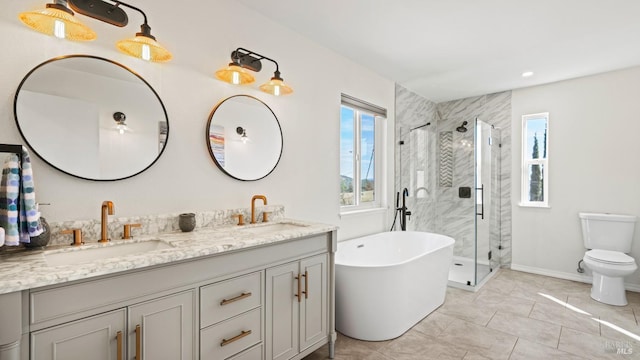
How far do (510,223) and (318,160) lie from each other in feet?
10.7

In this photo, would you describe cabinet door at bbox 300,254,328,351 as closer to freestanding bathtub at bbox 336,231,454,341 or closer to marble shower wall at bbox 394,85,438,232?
freestanding bathtub at bbox 336,231,454,341

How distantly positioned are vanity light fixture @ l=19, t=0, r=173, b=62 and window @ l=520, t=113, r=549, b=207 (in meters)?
4.60

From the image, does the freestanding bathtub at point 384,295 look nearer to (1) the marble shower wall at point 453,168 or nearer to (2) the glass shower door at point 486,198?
(2) the glass shower door at point 486,198

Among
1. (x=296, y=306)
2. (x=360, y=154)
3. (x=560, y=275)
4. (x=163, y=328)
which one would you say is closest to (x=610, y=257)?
(x=560, y=275)

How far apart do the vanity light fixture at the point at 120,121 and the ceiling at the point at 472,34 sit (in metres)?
1.25

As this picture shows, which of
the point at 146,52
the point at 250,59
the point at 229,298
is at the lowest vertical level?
the point at 229,298

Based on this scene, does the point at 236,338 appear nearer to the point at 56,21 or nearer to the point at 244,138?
the point at 244,138

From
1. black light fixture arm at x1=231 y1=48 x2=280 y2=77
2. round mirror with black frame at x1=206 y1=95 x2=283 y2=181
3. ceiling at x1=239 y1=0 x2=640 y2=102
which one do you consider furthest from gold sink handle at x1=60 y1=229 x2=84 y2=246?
ceiling at x1=239 y1=0 x2=640 y2=102

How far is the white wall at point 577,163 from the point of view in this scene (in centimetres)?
363

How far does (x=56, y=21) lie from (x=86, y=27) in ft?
0.36

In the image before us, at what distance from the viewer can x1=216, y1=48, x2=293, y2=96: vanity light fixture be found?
2.09 meters

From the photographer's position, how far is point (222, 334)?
5.23 feet

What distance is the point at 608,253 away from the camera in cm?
340

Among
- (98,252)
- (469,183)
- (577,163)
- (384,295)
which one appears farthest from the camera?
(469,183)
